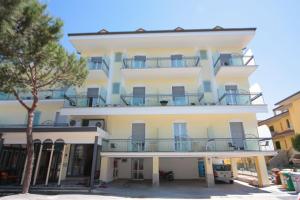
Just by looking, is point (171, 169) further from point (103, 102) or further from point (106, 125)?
point (103, 102)

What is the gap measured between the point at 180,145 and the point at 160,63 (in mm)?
7900

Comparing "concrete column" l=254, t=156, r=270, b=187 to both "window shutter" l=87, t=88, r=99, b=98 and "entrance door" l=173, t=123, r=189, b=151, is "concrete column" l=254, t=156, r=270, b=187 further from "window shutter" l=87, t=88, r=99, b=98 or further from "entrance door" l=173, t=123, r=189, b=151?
"window shutter" l=87, t=88, r=99, b=98

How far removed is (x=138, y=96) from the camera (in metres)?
16.3

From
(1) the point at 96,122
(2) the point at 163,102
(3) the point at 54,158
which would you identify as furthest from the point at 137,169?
(3) the point at 54,158

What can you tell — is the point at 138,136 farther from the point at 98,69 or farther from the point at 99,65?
the point at 99,65

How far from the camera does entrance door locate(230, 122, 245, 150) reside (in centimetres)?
1447

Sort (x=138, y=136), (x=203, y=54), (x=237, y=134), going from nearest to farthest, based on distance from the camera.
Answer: (x=237, y=134) < (x=138, y=136) < (x=203, y=54)

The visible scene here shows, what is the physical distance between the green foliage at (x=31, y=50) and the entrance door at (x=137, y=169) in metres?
9.12

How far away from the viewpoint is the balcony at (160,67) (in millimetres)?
16188

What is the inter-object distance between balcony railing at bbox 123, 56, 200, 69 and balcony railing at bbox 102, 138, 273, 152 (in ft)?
21.9

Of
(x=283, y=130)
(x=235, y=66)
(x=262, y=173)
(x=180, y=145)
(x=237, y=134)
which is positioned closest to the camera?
(x=262, y=173)

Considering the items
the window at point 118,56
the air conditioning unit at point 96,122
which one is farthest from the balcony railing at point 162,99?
the window at point 118,56

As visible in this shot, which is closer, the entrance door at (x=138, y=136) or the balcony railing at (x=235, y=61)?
the entrance door at (x=138, y=136)

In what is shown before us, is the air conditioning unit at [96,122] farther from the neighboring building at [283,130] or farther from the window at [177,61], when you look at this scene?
the neighboring building at [283,130]
